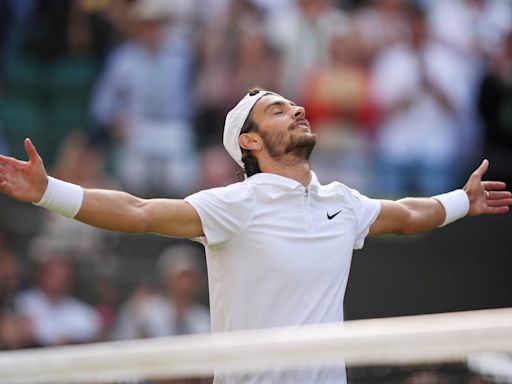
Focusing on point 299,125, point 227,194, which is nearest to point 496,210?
point 299,125

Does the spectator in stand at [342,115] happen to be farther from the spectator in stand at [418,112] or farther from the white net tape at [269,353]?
the white net tape at [269,353]

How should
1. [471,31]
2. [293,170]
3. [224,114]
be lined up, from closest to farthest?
[293,170] → [224,114] → [471,31]

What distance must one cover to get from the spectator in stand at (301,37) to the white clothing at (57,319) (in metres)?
2.98

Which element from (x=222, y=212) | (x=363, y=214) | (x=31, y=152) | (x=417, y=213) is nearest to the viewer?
(x=31, y=152)

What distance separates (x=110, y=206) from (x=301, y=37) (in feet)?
22.2

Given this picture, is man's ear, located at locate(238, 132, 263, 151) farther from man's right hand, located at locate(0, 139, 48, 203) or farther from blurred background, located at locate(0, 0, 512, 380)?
blurred background, located at locate(0, 0, 512, 380)

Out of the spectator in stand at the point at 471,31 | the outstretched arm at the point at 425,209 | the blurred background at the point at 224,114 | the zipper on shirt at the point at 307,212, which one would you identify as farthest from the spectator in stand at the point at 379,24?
the zipper on shirt at the point at 307,212

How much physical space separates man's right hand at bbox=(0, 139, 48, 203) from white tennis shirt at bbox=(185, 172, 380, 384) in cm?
72

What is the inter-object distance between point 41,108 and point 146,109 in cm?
96

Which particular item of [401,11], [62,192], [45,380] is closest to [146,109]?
[401,11]

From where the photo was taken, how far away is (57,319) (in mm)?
9750

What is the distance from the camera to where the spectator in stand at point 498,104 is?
11742 mm

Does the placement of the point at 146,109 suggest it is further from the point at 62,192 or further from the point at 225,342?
the point at 225,342

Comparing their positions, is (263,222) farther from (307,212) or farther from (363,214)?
(363,214)
